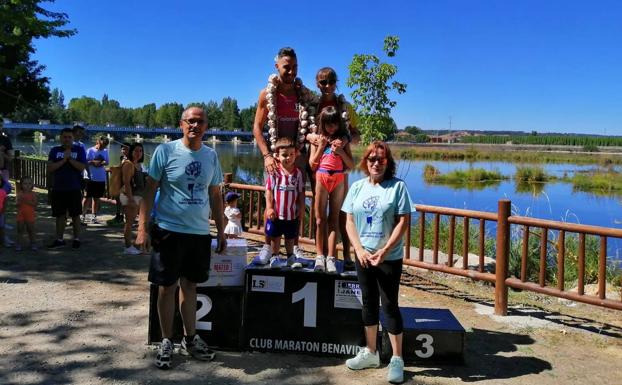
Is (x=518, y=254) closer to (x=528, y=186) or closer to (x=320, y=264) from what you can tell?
(x=320, y=264)

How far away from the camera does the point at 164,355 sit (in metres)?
3.74

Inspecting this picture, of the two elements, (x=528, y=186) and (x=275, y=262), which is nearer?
(x=275, y=262)

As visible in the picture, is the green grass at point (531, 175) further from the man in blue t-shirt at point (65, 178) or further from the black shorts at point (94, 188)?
the man in blue t-shirt at point (65, 178)

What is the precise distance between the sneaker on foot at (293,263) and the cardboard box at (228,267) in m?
0.39

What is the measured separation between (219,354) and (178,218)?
1.18 meters

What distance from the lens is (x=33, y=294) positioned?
5457 mm

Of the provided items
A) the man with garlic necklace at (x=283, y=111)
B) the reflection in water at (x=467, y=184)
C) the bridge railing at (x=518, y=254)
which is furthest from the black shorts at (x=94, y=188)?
the reflection in water at (x=467, y=184)

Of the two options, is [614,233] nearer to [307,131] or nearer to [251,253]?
[307,131]

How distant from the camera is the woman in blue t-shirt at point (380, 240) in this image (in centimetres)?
364

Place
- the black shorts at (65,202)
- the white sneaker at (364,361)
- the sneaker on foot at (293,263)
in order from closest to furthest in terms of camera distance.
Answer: the white sneaker at (364,361)
the sneaker on foot at (293,263)
the black shorts at (65,202)

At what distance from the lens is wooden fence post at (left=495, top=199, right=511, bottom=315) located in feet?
18.1

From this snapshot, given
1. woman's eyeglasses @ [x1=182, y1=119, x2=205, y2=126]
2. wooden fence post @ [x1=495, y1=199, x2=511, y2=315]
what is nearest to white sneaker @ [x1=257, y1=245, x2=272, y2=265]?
woman's eyeglasses @ [x1=182, y1=119, x2=205, y2=126]

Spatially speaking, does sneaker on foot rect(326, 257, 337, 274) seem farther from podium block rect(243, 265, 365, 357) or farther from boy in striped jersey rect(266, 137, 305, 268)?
boy in striped jersey rect(266, 137, 305, 268)

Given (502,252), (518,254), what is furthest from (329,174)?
(518,254)
